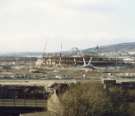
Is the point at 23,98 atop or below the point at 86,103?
below

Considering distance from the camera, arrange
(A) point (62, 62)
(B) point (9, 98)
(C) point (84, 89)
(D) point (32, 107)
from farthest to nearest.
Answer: (A) point (62, 62)
(B) point (9, 98)
(D) point (32, 107)
(C) point (84, 89)

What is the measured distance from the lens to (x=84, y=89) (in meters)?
33.6

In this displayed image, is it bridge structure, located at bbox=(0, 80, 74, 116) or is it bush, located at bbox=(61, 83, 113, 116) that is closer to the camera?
bush, located at bbox=(61, 83, 113, 116)

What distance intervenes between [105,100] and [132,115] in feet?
5.45

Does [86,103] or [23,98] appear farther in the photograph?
[23,98]

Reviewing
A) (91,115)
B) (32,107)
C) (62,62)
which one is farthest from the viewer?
(62,62)

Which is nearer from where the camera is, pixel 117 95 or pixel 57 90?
pixel 117 95

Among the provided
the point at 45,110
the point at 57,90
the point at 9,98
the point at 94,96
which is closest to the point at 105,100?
the point at 94,96

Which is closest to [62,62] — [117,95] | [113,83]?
[113,83]

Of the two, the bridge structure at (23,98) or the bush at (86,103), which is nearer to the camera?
the bush at (86,103)

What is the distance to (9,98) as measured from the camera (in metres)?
40.4

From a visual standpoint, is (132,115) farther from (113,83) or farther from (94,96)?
(113,83)

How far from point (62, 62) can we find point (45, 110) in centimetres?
7454

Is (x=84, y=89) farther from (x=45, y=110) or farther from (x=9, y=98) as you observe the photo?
(x=9, y=98)
